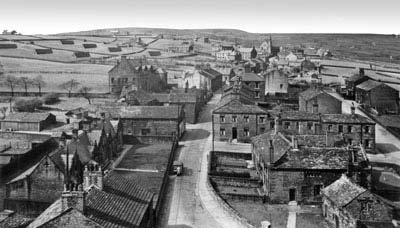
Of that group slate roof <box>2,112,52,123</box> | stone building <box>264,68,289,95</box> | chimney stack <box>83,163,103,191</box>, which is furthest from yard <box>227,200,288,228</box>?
stone building <box>264,68,289,95</box>

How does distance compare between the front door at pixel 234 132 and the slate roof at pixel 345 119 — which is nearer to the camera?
the slate roof at pixel 345 119

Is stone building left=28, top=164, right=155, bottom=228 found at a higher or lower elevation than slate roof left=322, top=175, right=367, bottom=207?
higher

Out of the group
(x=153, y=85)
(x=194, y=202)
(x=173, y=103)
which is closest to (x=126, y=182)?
(x=194, y=202)

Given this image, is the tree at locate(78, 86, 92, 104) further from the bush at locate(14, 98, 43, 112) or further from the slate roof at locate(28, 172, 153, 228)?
the slate roof at locate(28, 172, 153, 228)

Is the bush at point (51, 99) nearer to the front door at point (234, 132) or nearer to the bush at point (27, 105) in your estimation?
the bush at point (27, 105)

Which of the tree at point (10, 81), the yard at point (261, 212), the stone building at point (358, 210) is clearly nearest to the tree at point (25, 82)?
the tree at point (10, 81)
